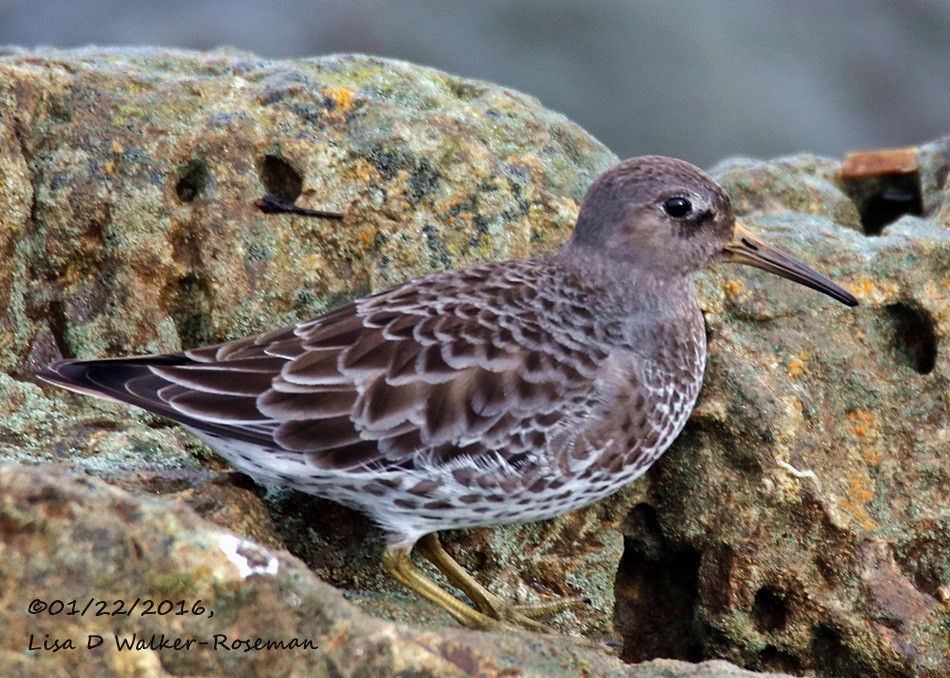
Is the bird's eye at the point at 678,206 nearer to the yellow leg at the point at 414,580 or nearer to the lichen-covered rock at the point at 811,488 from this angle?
the lichen-covered rock at the point at 811,488

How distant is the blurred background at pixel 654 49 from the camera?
29.7 ft

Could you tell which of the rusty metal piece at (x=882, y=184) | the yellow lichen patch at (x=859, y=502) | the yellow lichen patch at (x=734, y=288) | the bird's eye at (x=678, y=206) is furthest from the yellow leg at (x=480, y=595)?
the rusty metal piece at (x=882, y=184)

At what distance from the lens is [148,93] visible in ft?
14.6

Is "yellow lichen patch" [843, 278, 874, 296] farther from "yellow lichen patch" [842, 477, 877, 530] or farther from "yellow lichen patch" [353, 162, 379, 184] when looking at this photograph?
"yellow lichen patch" [353, 162, 379, 184]

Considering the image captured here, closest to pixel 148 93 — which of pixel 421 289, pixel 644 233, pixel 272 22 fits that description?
pixel 421 289

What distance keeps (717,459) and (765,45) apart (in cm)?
628

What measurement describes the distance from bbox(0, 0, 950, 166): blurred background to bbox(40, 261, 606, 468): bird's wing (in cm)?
520

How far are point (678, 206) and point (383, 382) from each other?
1.31 metres

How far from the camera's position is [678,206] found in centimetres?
421

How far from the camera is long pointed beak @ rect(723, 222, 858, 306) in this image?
4.20 metres

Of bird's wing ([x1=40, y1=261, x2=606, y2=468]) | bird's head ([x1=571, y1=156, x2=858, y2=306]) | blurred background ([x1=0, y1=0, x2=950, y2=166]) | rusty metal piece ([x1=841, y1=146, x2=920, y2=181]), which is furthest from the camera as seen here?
blurred background ([x1=0, y1=0, x2=950, y2=166])

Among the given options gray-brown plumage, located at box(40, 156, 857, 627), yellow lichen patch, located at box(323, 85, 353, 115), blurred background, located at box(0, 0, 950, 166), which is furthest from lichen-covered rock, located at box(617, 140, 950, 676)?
blurred background, located at box(0, 0, 950, 166)

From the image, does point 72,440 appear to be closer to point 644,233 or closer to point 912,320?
point 644,233

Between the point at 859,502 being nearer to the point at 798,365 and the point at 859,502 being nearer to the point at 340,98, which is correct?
the point at 798,365
